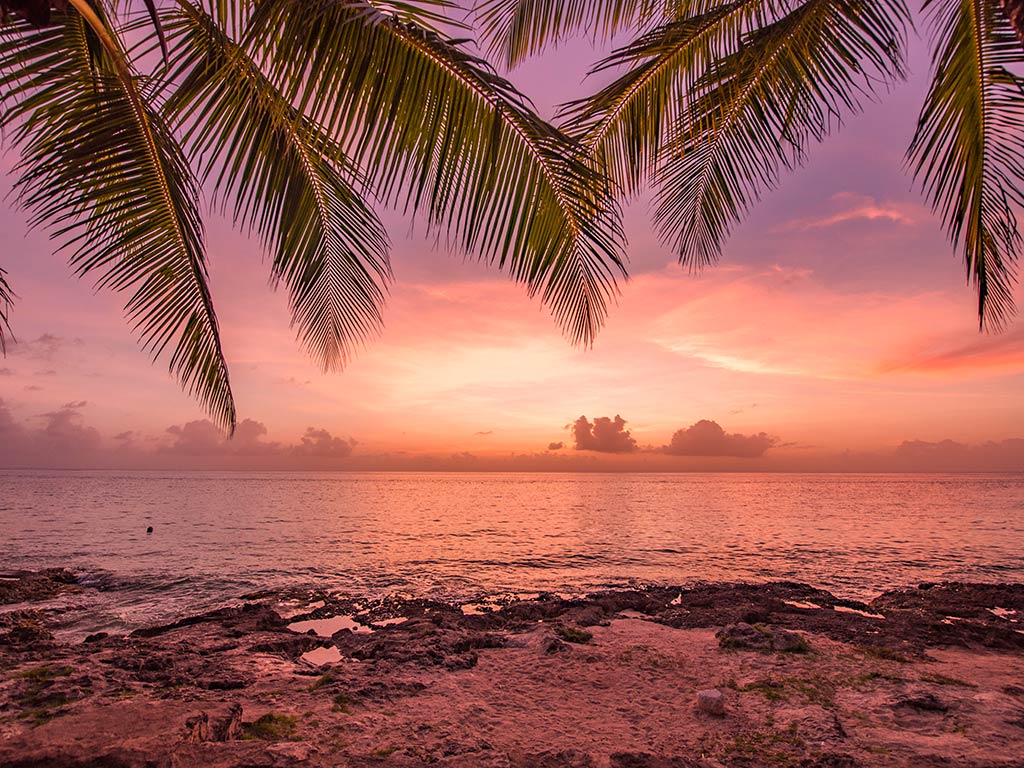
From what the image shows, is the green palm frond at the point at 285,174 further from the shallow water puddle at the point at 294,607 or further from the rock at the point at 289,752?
the shallow water puddle at the point at 294,607

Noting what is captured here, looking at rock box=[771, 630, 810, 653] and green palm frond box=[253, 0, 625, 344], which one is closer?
green palm frond box=[253, 0, 625, 344]

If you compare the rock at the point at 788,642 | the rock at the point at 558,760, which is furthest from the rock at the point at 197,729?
the rock at the point at 788,642

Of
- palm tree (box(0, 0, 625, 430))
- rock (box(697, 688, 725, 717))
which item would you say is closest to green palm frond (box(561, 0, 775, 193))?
palm tree (box(0, 0, 625, 430))

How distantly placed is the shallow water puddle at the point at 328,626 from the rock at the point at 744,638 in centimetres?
454

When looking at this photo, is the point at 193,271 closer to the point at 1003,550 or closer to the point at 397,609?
the point at 397,609

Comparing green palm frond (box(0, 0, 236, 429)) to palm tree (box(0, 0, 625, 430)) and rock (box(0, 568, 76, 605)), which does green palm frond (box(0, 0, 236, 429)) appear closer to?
palm tree (box(0, 0, 625, 430))

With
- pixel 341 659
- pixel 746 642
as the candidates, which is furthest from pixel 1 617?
pixel 746 642

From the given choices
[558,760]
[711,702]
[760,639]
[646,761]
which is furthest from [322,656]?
[760,639]

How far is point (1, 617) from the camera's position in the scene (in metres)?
7.99

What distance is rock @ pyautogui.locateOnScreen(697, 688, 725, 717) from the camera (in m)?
4.36

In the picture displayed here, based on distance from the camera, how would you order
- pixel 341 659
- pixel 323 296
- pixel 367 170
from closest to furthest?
pixel 367 170, pixel 323 296, pixel 341 659

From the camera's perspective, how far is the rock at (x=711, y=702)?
14.3 ft

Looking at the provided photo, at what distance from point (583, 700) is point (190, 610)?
7147mm

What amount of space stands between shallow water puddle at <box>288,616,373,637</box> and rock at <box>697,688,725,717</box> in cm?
460
